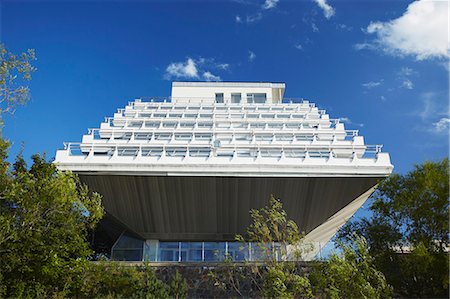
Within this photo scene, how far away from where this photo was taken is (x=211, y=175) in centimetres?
2383

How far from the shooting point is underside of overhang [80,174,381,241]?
79.8 feet

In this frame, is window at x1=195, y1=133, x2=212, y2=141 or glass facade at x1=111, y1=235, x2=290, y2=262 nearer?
glass facade at x1=111, y1=235, x2=290, y2=262

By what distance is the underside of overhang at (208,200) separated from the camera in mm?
24328

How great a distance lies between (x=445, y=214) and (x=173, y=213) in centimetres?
1536

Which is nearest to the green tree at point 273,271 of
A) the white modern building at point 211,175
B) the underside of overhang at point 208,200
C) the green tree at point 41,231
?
the white modern building at point 211,175

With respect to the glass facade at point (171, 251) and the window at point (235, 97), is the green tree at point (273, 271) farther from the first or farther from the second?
the window at point (235, 97)

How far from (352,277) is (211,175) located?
10.1 m

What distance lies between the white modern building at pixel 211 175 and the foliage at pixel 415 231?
3.45 metres

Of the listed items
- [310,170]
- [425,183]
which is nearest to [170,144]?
[310,170]

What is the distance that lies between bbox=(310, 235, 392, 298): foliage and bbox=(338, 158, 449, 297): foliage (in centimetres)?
179

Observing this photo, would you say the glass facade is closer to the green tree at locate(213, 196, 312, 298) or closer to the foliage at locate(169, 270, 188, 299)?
the green tree at locate(213, 196, 312, 298)

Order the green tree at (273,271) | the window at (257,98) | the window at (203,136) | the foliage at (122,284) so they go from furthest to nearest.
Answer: the window at (257,98)
the window at (203,136)
the foliage at (122,284)
the green tree at (273,271)

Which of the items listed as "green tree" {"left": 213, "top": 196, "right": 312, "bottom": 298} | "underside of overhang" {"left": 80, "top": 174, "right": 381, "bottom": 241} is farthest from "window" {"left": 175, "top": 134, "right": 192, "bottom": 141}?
"green tree" {"left": 213, "top": 196, "right": 312, "bottom": 298}

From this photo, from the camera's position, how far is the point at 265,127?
2880 centimetres
